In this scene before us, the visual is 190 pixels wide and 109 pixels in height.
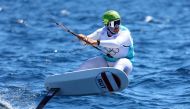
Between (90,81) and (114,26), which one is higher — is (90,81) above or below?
below

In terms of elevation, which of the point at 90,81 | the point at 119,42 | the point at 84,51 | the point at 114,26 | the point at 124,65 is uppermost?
the point at 114,26

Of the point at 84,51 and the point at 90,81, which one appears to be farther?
the point at 84,51

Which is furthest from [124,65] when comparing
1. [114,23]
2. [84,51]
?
[84,51]

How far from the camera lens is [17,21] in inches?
1288

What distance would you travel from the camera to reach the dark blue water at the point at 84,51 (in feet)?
53.0

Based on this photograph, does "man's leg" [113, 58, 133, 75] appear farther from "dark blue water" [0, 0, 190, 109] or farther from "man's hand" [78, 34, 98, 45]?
"dark blue water" [0, 0, 190, 109]

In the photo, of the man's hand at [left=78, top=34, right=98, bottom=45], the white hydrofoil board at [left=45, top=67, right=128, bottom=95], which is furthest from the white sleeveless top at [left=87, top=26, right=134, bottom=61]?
the white hydrofoil board at [left=45, top=67, right=128, bottom=95]

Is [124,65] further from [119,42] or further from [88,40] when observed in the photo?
[88,40]

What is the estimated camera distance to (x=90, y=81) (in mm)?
14727

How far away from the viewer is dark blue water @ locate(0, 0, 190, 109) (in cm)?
1614

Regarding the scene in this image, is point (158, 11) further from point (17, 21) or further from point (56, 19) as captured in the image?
point (17, 21)

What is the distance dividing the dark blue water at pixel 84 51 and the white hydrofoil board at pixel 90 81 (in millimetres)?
567

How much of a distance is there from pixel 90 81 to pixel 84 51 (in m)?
9.25

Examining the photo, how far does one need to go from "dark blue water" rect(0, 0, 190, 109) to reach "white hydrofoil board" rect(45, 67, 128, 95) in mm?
567
